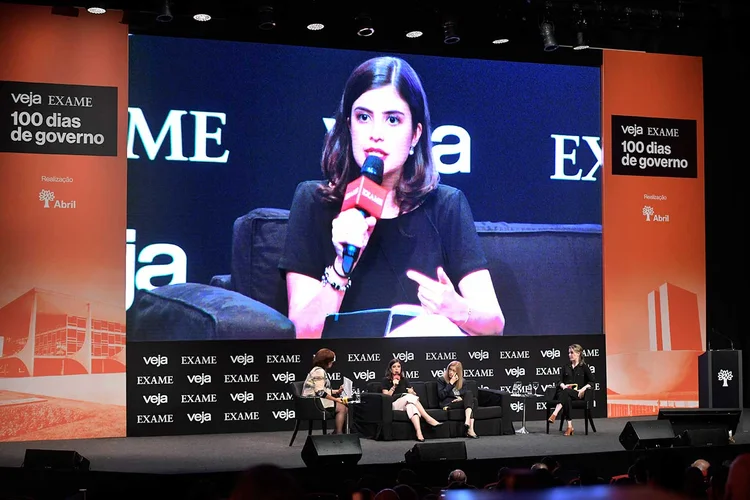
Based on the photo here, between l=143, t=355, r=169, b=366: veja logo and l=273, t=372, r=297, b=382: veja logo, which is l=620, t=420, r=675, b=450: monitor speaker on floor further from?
l=143, t=355, r=169, b=366: veja logo

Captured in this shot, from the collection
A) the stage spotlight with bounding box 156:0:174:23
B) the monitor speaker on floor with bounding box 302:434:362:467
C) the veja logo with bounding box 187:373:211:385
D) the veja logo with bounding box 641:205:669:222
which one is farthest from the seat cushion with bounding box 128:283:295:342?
the veja logo with bounding box 641:205:669:222

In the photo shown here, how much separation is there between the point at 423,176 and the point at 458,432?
10.1 ft

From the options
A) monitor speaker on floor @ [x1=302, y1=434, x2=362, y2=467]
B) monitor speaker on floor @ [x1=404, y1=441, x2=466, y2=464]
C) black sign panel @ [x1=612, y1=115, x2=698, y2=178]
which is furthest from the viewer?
black sign panel @ [x1=612, y1=115, x2=698, y2=178]

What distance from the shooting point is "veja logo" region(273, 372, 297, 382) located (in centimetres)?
1035

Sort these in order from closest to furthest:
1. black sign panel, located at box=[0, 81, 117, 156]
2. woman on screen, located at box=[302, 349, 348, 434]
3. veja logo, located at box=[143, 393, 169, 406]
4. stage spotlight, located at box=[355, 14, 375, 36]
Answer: woman on screen, located at box=[302, 349, 348, 434] → black sign panel, located at box=[0, 81, 117, 156] → stage spotlight, located at box=[355, 14, 375, 36] → veja logo, located at box=[143, 393, 169, 406]

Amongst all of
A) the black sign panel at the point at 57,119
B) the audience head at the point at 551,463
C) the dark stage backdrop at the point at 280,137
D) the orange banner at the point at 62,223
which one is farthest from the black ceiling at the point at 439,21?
the audience head at the point at 551,463

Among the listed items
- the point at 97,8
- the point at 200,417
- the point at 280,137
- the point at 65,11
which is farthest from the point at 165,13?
the point at 200,417

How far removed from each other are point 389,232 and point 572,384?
2.73 m

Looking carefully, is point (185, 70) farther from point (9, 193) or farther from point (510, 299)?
point (510, 299)

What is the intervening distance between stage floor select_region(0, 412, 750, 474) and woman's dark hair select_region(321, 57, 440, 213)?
2.97 m

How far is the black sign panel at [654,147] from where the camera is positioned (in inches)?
467

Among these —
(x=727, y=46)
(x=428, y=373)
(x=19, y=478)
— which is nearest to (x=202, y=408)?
(x=428, y=373)

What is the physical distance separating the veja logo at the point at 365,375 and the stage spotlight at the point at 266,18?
4000mm

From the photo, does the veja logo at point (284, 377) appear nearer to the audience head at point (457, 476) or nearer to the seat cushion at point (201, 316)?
the seat cushion at point (201, 316)
